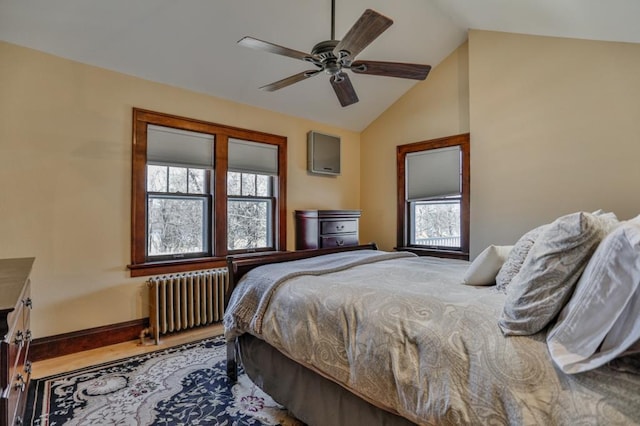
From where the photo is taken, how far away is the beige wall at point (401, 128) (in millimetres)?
4086

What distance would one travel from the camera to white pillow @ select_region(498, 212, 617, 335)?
3.49 ft

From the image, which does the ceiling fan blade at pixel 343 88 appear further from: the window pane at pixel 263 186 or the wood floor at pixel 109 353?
the wood floor at pixel 109 353

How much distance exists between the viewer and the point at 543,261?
1.11 metres

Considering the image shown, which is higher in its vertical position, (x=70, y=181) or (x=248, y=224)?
(x=70, y=181)

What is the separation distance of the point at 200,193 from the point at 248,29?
180cm

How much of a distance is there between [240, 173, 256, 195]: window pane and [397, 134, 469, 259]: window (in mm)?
2102

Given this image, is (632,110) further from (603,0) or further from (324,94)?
(324,94)

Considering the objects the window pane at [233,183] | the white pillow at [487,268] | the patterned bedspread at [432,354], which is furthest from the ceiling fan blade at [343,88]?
the window pane at [233,183]

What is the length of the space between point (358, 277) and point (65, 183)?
8.83 feet

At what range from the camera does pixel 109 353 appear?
283cm

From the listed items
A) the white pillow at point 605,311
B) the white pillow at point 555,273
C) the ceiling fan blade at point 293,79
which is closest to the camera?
the white pillow at point 605,311

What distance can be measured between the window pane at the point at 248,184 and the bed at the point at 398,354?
1846 mm

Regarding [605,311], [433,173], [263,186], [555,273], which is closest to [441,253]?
[433,173]

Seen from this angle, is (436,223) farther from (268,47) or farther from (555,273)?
(555,273)
